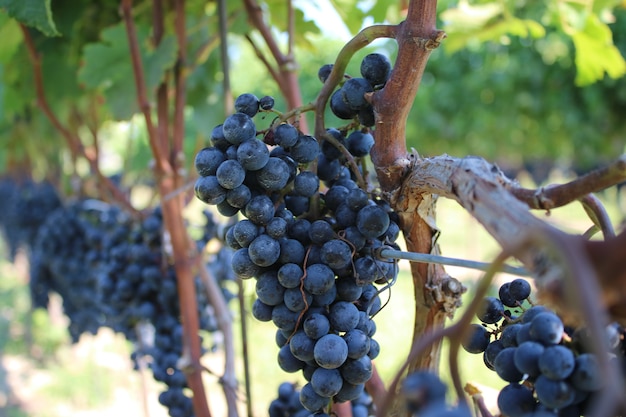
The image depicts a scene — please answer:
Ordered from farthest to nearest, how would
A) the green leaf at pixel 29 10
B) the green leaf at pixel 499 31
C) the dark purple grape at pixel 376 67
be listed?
the green leaf at pixel 499 31 < the green leaf at pixel 29 10 < the dark purple grape at pixel 376 67

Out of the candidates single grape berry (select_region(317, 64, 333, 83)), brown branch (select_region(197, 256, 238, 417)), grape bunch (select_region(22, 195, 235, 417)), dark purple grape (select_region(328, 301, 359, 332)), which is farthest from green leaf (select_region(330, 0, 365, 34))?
dark purple grape (select_region(328, 301, 359, 332))

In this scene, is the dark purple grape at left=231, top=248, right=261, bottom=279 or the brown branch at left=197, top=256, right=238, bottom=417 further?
the brown branch at left=197, top=256, right=238, bottom=417

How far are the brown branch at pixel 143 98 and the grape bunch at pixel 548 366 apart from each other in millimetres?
873

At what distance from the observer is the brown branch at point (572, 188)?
0.41 m

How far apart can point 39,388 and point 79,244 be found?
2.25 m

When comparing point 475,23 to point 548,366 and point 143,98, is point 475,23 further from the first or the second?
point 548,366

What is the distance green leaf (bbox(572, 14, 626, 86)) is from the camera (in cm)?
170

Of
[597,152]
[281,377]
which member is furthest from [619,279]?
[597,152]

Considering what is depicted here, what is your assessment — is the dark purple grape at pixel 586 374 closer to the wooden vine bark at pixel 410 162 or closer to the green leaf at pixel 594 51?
the wooden vine bark at pixel 410 162

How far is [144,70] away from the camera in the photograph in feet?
4.22

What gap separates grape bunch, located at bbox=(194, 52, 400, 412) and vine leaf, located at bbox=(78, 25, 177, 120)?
0.71 m

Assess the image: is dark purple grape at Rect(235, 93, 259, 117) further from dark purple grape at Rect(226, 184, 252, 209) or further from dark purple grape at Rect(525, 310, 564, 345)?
dark purple grape at Rect(525, 310, 564, 345)

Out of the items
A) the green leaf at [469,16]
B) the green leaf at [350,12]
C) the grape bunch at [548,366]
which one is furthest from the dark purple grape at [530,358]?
the green leaf at [469,16]

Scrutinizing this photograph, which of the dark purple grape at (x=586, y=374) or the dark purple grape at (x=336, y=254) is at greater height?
the dark purple grape at (x=336, y=254)
